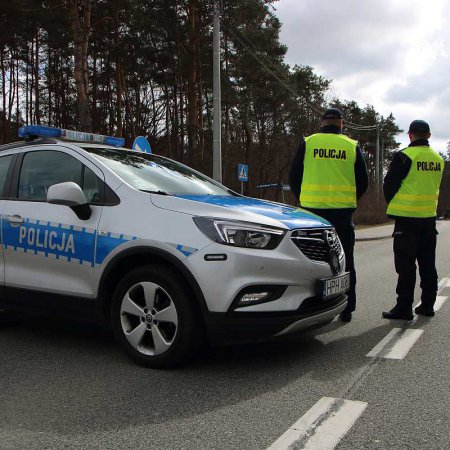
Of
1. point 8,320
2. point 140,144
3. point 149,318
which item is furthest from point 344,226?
point 140,144

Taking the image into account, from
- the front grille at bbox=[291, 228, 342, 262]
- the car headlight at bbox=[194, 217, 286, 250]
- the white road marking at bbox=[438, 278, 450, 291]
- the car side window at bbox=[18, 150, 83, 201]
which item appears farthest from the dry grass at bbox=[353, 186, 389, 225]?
the car headlight at bbox=[194, 217, 286, 250]

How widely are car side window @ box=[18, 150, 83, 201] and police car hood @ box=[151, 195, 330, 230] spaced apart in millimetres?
943

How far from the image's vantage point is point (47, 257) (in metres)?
4.24

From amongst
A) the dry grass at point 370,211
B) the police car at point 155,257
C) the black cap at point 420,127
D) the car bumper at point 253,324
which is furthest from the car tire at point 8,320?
the dry grass at point 370,211

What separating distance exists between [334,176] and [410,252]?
1.15 meters

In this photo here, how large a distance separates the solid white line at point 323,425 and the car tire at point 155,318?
1.02 m

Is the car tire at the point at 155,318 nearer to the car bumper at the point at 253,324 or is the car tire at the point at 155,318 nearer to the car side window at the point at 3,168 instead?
the car bumper at the point at 253,324

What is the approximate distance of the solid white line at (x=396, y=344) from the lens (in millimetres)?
4270

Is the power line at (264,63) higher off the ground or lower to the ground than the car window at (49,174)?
higher

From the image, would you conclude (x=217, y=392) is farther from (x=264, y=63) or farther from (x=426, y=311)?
(x=264, y=63)

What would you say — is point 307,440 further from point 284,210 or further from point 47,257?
point 47,257

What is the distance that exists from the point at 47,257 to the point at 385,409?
276 centimetres

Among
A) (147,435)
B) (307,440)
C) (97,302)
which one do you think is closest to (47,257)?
(97,302)

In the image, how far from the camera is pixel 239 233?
363cm
